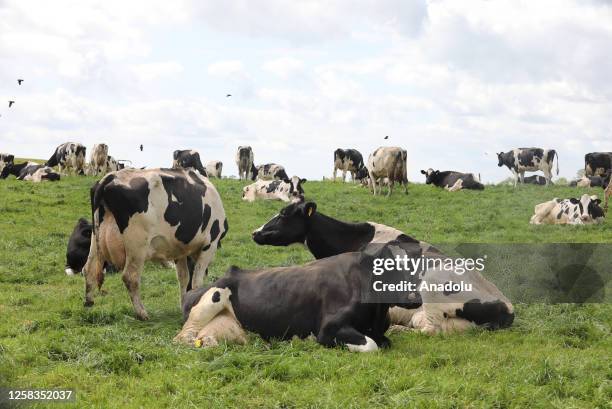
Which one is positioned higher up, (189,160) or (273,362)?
(189,160)

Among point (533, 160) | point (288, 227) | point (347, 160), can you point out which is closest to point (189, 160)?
point (347, 160)

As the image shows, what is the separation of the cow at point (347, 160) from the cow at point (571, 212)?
16786 millimetres

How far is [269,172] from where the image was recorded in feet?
152

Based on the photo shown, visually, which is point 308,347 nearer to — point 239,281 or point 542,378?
point 239,281

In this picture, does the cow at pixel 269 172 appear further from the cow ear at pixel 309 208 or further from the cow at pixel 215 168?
the cow ear at pixel 309 208

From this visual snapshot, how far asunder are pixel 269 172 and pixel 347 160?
10.4 meters

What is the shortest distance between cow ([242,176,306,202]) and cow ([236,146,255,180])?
1464 cm

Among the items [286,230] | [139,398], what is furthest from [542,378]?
[286,230]

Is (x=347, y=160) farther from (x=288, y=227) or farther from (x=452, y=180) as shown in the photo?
(x=288, y=227)

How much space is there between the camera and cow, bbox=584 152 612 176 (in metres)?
36.5

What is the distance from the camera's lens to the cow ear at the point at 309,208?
435 inches

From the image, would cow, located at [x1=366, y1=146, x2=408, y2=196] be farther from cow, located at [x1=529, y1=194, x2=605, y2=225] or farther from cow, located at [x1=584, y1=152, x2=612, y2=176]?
cow, located at [x1=584, y1=152, x2=612, y2=176]

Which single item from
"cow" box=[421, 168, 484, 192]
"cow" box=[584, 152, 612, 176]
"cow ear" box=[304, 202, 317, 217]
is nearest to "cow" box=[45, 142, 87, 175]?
"cow" box=[421, 168, 484, 192]

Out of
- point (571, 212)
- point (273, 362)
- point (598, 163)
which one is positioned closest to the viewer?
point (273, 362)
